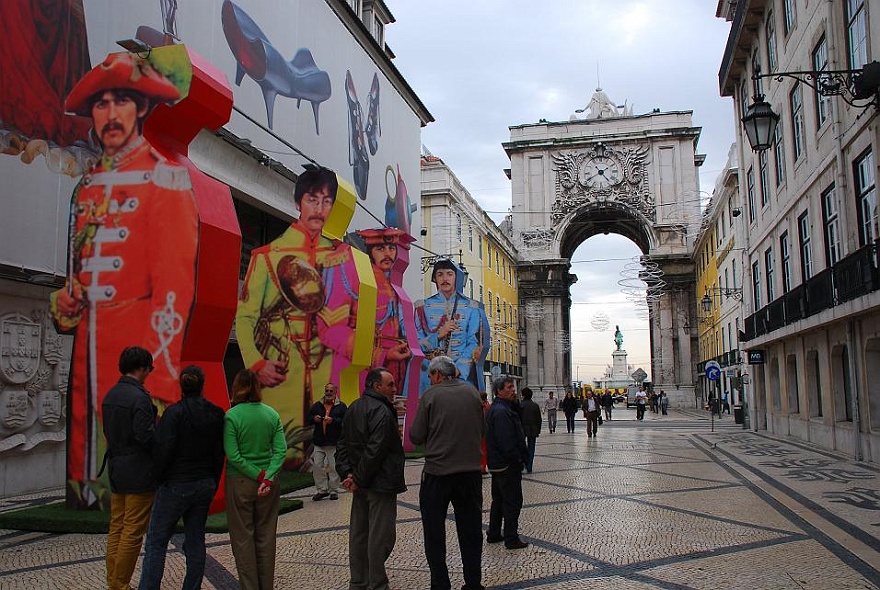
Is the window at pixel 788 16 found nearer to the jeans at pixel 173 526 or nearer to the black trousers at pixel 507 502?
the black trousers at pixel 507 502

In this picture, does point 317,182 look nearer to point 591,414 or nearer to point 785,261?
point 591,414

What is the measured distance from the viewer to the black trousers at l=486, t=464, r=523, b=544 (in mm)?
7363

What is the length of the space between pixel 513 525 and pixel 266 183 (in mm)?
13314

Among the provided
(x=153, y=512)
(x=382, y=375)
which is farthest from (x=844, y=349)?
(x=153, y=512)

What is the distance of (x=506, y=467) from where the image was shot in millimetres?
7500

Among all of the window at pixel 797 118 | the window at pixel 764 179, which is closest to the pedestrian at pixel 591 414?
the window at pixel 764 179

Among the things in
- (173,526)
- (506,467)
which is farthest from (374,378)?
(506,467)

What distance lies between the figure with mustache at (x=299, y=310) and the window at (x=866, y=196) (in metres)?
9.94

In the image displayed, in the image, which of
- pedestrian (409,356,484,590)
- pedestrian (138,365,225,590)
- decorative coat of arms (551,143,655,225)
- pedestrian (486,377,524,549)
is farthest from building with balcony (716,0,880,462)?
decorative coat of arms (551,143,655,225)

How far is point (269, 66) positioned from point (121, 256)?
12.6 meters

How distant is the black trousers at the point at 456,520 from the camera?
18.2ft

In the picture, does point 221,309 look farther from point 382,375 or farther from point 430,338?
point 430,338

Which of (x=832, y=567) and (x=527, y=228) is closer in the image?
(x=832, y=567)

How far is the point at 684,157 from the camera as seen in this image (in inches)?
2232
